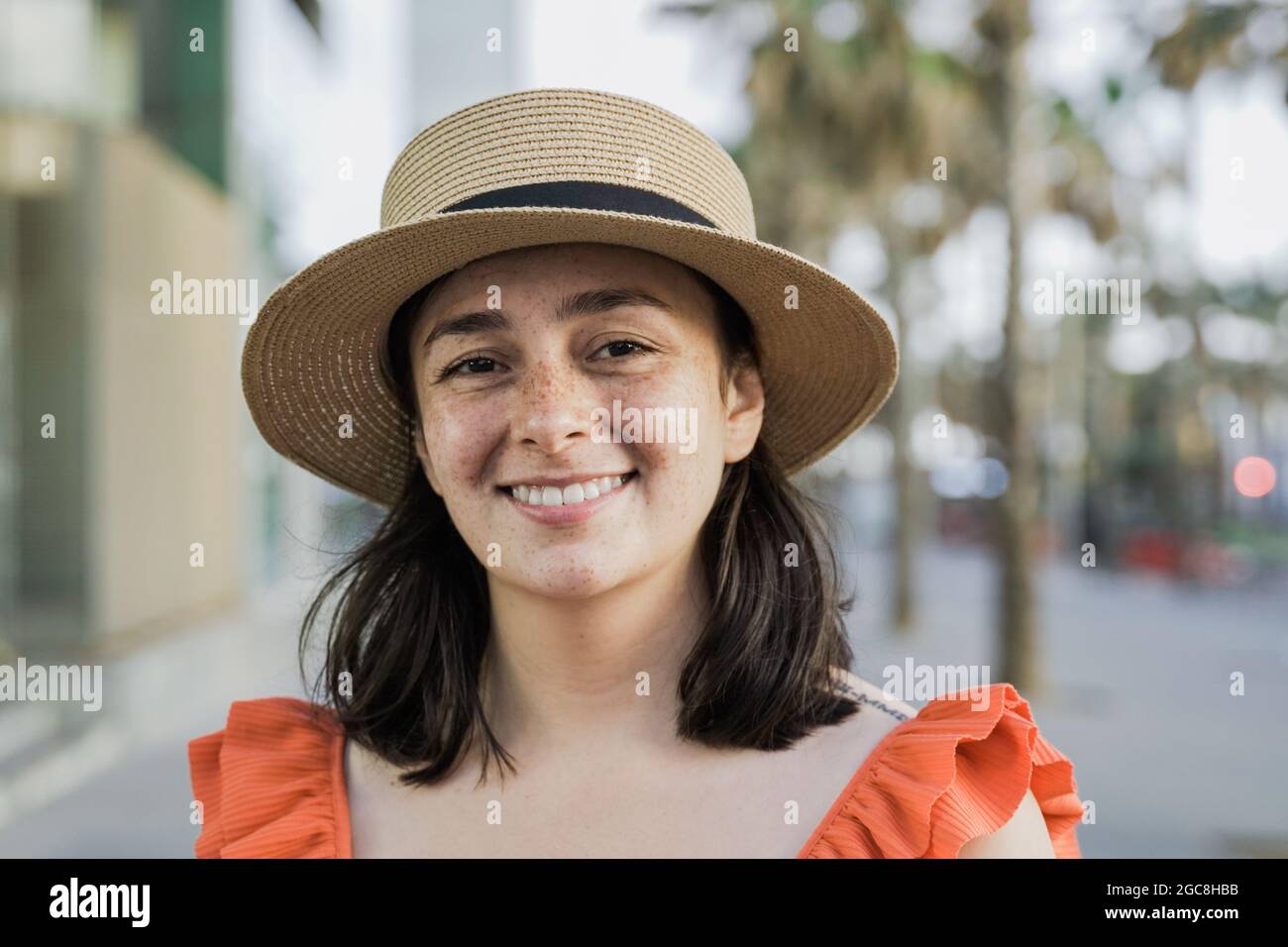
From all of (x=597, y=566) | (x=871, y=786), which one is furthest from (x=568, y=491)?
(x=871, y=786)

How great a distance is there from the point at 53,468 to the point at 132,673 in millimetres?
1737

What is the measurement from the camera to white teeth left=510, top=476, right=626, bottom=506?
1.43m

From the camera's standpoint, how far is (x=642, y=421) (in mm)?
1459

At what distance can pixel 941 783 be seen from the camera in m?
1.42

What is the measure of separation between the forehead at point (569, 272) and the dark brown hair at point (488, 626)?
0.28ft

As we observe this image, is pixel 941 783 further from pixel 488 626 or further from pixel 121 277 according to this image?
pixel 121 277

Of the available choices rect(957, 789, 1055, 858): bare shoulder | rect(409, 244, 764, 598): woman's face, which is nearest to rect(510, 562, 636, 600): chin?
rect(409, 244, 764, 598): woman's face

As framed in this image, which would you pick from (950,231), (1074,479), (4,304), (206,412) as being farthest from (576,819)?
(1074,479)

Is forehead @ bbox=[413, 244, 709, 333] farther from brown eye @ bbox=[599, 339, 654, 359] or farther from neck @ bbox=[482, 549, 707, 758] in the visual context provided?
neck @ bbox=[482, 549, 707, 758]

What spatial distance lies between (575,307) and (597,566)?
1.10 feet

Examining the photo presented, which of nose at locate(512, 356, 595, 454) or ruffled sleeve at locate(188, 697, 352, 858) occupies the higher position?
nose at locate(512, 356, 595, 454)

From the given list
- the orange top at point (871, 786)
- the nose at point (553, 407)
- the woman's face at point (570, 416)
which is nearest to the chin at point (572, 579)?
the woman's face at point (570, 416)

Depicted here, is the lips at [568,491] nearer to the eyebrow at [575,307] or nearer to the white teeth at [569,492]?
the white teeth at [569,492]

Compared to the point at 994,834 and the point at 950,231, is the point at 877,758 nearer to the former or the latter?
the point at 994,834
